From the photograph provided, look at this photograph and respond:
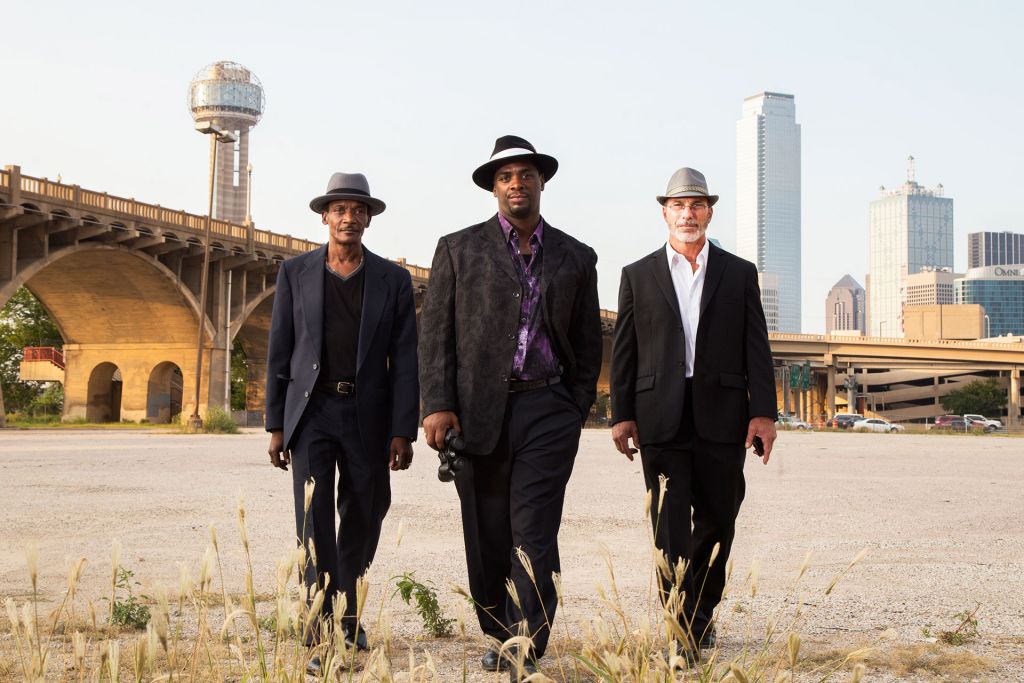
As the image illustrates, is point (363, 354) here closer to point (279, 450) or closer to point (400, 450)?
point (400, 450)

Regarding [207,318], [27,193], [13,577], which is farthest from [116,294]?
[13,577]

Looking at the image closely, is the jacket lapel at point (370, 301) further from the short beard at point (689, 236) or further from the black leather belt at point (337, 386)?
the short beard at point (689, 236)

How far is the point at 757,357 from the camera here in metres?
4.86

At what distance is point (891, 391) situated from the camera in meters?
150

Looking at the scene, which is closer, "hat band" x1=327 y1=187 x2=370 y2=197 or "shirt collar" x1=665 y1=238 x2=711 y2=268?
"hat band" x1=327 y1=187 x2=370 y2=197

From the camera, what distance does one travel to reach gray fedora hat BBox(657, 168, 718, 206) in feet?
16.1

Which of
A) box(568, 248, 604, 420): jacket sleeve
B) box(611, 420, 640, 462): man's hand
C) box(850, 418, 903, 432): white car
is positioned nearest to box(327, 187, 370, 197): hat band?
box(568, 248, 604, 420): jacket sleeve

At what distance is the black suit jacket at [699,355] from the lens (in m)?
4.74

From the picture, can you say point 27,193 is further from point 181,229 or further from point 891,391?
point 891,391

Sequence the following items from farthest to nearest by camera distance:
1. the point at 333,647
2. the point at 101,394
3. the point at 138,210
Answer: the point at 101,394
the point at 138,210
the point at 333,647

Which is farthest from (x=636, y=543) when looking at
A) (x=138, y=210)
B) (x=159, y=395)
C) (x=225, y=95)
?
(x=225, y=95)

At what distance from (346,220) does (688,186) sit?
1469 mm

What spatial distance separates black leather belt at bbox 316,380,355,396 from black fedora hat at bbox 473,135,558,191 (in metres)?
1.01

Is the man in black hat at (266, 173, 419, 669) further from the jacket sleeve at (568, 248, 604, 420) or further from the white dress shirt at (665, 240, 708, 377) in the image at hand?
the white dress shirt at (665, 240, 708, 377)
